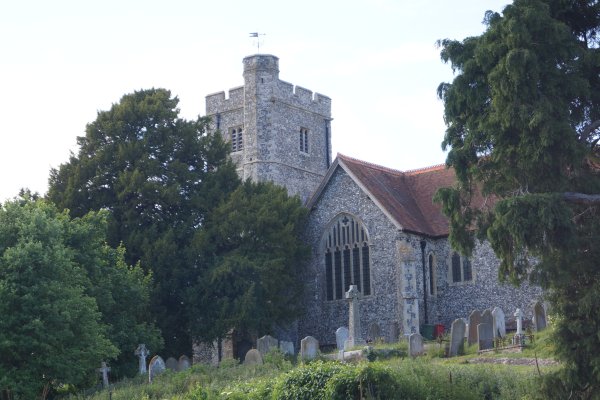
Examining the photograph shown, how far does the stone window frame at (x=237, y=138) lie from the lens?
5075 centimetres

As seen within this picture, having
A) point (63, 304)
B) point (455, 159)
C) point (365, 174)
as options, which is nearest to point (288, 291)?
point (365, 174)

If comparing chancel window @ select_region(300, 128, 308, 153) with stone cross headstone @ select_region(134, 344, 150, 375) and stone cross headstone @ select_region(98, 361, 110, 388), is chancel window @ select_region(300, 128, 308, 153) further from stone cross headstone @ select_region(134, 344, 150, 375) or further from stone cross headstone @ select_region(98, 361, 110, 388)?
stone cross headstone @ select_region(98, 361, 110, 388)

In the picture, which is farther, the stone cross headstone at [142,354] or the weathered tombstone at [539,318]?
the stone cross headstone at [142,354]

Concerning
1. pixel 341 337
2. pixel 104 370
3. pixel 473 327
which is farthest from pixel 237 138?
pixel 473 327

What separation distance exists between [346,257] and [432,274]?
3227 millimetres

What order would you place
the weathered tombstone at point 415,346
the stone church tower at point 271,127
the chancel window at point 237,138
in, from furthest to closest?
the chancel window at point 237,138 < the stone church tower at point 271,127 < the weathered tombstone at point 415,346

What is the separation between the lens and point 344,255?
39.7 meters

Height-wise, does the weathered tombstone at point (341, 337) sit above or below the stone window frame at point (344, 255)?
below

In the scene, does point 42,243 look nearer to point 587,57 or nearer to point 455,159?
point 455,159

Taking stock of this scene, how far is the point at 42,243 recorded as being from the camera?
28984mm

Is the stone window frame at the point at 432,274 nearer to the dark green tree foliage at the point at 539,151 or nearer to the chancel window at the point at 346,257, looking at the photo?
the chancel window at the point at 346,257

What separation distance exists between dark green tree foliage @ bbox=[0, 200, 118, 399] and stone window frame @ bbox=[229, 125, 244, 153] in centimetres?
2145

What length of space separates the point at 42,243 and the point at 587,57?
15.6 m

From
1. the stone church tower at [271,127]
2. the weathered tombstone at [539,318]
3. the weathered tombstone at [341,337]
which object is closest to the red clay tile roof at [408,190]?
the weathered tombstone at [341,337]
